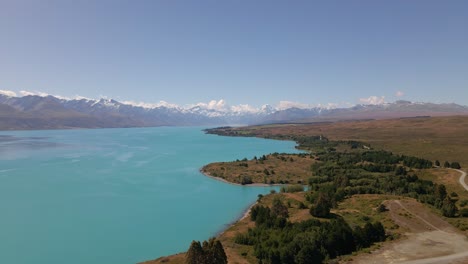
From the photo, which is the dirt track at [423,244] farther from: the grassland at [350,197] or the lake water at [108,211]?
the lake water at [108,211]

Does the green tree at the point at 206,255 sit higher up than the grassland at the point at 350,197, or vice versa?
the green tree at the point at 206,255

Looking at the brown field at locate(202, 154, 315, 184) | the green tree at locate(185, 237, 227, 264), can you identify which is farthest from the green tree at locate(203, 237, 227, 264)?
the brown field at locate(202, 154, 315, 184)

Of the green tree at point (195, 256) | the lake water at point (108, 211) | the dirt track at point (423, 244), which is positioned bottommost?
the lake water at point (108, 211)

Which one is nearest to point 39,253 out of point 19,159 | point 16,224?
point 16,224

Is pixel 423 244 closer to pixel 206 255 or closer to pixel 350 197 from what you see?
pixel 206 255

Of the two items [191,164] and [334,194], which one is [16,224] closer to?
[334,194]

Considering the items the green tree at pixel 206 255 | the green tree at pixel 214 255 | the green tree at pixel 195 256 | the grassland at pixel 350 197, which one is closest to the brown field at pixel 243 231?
the grassland at pixel 350 197

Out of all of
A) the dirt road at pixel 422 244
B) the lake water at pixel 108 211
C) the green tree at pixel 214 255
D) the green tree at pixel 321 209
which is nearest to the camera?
the green tree at pixel 214 255

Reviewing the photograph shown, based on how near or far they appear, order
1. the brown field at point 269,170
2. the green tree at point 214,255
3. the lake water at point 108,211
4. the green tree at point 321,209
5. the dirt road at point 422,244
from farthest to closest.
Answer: the brown field at point 269,170, the green tree at point 321,209, the lake water at point 108,211, the dirt road at point 422,244, the green tree at point 214,255

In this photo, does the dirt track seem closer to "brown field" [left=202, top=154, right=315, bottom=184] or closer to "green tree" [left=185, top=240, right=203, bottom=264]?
"green tree" [left=185, top=240, right=203, bottom=264]

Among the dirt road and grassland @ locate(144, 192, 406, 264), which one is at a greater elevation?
the dirt road

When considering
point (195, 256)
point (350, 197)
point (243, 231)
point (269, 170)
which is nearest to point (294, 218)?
point (243, 231)
